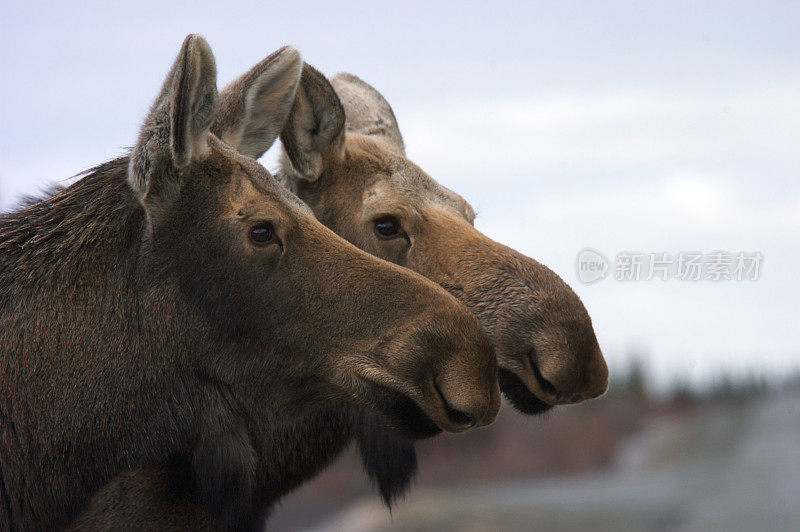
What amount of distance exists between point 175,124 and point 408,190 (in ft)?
6.59

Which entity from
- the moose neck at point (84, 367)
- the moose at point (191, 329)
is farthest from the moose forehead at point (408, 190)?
the moose neck at point (84, 367)

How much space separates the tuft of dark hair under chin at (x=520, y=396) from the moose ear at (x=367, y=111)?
6.94 ft

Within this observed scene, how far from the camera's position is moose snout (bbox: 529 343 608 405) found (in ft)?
16.1

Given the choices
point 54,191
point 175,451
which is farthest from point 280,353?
point 54,191

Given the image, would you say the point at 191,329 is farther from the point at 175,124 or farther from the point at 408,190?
the point at 408,190

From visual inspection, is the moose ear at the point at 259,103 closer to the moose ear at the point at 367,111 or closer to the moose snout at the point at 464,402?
the moose ear at the point at 367,111

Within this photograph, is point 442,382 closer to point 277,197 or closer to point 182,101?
point 277,197

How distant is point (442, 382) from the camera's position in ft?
13.2

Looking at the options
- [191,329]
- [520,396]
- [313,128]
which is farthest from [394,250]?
[191,329]

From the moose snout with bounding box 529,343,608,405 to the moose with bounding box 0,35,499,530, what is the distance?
3.05ft

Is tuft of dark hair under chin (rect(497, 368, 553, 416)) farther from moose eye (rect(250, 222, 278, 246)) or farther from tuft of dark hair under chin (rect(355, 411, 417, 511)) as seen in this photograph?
moose eye (rect(250, 222, 278, 246))

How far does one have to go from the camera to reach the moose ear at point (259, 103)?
5.24 meters

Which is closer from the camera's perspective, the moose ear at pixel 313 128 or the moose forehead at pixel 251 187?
the moose forehead at pixel 251 187

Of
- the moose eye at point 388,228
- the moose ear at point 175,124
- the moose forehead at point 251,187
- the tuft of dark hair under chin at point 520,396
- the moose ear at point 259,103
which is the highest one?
the moose ear at point 259,103
